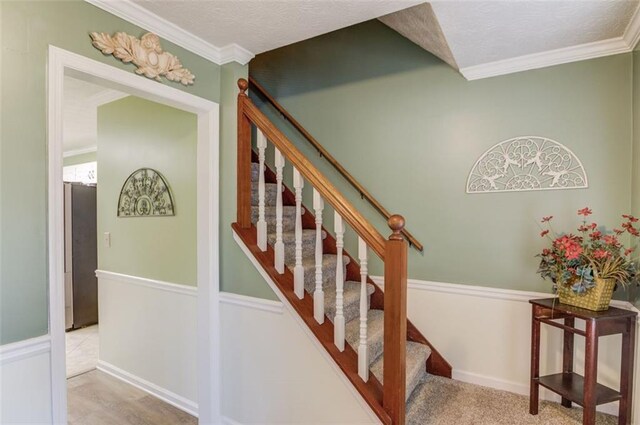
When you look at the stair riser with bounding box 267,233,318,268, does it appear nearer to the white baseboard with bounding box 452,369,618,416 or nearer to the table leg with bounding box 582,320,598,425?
the white baseboard with bounding box 452,369,618,416

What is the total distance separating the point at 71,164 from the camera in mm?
5832

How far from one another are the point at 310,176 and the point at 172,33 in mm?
1133

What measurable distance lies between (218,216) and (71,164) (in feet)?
16.8

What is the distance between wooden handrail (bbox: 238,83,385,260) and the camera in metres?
1.67

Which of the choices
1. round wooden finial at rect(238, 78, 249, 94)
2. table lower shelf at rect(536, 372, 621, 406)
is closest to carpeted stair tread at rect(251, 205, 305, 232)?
round wooden finial at rect(238, 78, 249, 94)

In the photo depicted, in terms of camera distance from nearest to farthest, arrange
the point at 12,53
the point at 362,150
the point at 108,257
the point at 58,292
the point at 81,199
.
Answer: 1. the point at 12,53
2. the point at 58,292
3. the point at 362,150
4. the point at 108,257
5. the point at 81,199

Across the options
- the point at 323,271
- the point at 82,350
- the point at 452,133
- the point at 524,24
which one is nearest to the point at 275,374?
the point at 323,271

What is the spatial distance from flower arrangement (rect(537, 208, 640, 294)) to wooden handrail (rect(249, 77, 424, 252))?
0.87 metres

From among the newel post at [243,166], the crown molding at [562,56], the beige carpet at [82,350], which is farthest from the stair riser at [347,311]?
the beige carpet at [82,350]

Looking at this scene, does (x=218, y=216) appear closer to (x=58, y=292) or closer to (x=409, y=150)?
(x=58, y=292)

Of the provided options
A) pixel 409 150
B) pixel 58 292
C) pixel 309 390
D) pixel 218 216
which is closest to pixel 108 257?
pixel 218 216

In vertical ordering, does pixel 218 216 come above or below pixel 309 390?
above

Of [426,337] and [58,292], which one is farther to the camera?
[426,337]

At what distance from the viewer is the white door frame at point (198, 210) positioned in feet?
4.91
